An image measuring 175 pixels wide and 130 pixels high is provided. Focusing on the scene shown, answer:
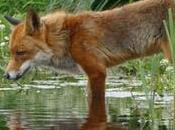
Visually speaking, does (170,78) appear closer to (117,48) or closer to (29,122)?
(117,48)

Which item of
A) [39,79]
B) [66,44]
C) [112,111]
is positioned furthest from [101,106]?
[39,79]

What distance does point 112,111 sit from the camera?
7816mm

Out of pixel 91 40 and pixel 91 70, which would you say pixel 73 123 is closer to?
pixel 91 70

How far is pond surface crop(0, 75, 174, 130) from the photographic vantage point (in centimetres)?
667

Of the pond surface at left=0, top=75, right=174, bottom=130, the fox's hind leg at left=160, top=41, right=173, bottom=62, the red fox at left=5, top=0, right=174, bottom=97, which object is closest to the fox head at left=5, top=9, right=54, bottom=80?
the red fox at left=5, top=0, right=174, bottom=97

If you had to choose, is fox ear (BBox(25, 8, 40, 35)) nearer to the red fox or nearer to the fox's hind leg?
the red fox

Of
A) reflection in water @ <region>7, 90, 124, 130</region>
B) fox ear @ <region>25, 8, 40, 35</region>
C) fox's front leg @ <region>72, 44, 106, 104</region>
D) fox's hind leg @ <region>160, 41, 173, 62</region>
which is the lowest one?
reflection in water @ <region>7, 90, 124, 130</region>

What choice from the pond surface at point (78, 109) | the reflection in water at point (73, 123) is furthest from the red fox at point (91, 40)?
the reflection in water at point (73, 123)

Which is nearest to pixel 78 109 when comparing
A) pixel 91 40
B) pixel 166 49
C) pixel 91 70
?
pixel 91 70

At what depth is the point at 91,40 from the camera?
29.3ft

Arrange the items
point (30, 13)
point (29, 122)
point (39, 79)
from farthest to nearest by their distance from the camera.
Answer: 1. point (39, 79)
2. point (30, 13)
3. point (29, 122)

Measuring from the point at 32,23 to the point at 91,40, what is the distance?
78 centimetres

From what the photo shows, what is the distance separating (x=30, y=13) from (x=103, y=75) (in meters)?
1.18

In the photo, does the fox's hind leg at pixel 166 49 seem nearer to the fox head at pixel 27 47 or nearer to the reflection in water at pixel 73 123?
the reflection in water at pixel 73 123
